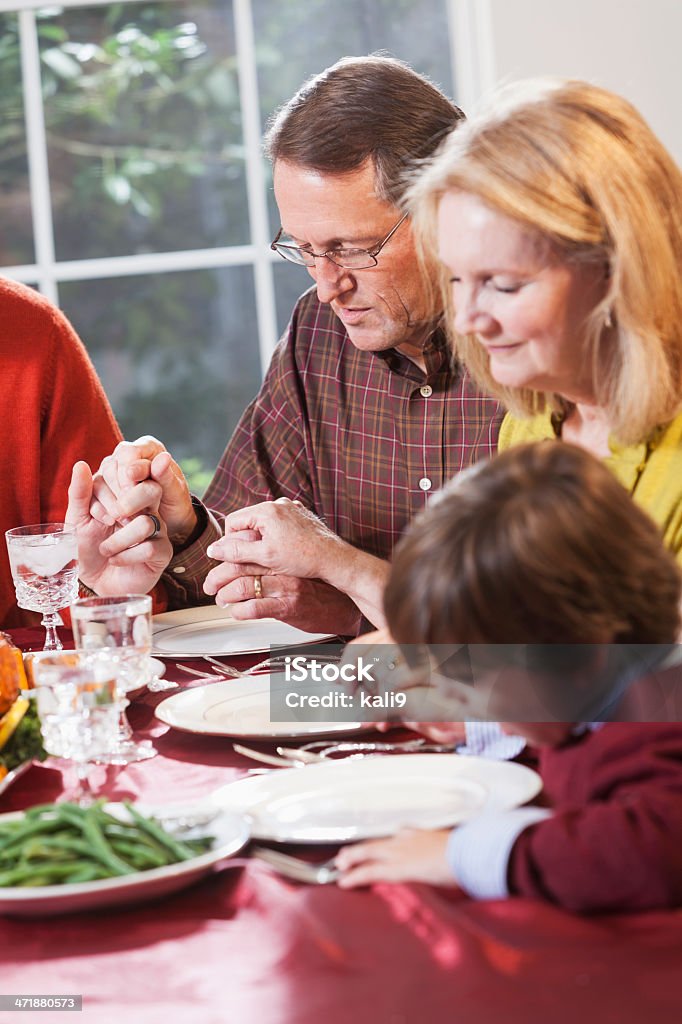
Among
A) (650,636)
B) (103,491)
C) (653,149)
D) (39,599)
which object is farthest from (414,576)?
(103,491)

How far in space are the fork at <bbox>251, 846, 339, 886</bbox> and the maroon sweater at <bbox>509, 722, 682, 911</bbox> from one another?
0.13 m

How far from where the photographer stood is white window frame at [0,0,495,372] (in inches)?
153

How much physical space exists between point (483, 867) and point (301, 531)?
0.89m

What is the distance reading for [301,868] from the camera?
812mm

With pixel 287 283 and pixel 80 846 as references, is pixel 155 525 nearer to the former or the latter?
pixel 80 846

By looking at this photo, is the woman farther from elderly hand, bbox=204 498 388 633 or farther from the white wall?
the white wall

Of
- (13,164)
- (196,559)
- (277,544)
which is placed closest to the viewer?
(277,544)

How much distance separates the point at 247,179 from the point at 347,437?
2.29 meters

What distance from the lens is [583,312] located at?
1182mm

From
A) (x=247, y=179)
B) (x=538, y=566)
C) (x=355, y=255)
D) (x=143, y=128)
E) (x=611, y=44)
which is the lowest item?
(x=538, y=566)

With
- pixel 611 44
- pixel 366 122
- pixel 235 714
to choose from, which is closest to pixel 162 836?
pixel 235 714

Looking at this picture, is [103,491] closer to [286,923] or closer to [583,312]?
[583,312]

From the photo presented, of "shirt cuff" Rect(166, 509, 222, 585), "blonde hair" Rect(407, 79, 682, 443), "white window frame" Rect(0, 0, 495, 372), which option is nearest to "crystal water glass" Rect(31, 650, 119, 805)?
"blonde hair" Rect(407, 79, 682, 443)

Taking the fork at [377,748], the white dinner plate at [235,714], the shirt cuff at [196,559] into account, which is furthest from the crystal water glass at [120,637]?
the shirt cuff at [196,559]
